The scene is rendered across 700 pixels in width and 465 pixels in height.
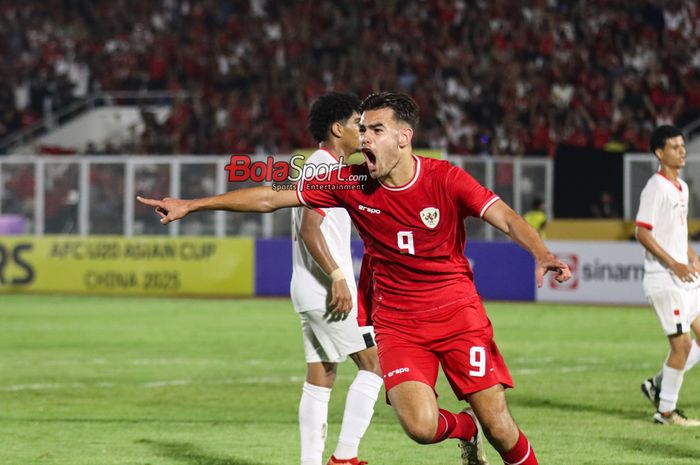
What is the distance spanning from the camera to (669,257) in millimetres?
10047

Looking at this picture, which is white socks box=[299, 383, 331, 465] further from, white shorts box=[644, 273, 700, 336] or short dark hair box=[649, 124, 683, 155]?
short dark hair box=[649, 124, 683, 155]

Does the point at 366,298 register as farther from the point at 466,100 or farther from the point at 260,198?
the point at 466,100

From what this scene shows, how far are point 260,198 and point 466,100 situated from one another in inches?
967

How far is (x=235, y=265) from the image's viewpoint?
2625 centimetres

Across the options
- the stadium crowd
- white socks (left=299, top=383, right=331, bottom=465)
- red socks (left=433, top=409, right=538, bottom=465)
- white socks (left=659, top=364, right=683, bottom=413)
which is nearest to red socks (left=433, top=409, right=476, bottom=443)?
red socks (left=433, top=409, right=538, bottom=465)

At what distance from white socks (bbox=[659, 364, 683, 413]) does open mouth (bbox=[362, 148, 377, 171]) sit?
182 inches

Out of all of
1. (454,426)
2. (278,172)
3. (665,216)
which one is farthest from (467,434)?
(665,216)

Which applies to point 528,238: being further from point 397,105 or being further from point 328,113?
point 328,113

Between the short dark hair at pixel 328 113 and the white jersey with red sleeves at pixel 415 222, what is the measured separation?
1.33m

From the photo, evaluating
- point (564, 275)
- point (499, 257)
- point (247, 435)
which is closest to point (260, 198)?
point (564, 275)

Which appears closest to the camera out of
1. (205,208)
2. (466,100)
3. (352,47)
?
(205,208)

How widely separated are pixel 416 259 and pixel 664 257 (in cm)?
414

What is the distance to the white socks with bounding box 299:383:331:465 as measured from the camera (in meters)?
7.59

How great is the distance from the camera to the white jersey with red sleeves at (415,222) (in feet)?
20.8
